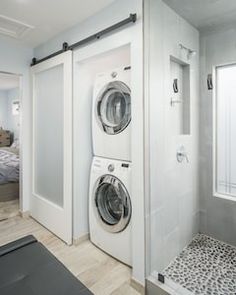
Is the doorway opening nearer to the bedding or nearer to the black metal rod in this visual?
the bedding

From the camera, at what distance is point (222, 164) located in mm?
2414

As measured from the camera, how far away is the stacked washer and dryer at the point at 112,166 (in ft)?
6.50

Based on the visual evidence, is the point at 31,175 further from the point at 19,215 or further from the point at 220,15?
the point at 220,15

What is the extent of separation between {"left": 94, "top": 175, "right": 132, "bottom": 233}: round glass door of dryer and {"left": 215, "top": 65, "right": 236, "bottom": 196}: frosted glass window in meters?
1.13

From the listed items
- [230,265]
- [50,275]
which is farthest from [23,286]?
[230,265]

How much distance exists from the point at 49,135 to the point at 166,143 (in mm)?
1530

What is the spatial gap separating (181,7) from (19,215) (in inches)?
127

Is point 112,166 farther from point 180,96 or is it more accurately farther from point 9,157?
point 9,157

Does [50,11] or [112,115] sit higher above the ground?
[50,11]

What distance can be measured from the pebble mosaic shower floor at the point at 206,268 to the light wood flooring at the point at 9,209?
236 centimetres

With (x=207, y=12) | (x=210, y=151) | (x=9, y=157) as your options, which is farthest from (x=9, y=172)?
(x=207, y=12)

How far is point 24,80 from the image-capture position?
300 centimetres

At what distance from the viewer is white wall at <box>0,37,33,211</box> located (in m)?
2.80

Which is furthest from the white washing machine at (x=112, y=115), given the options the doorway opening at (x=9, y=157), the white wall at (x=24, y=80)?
the doorway opening at (x=9, y=157)
